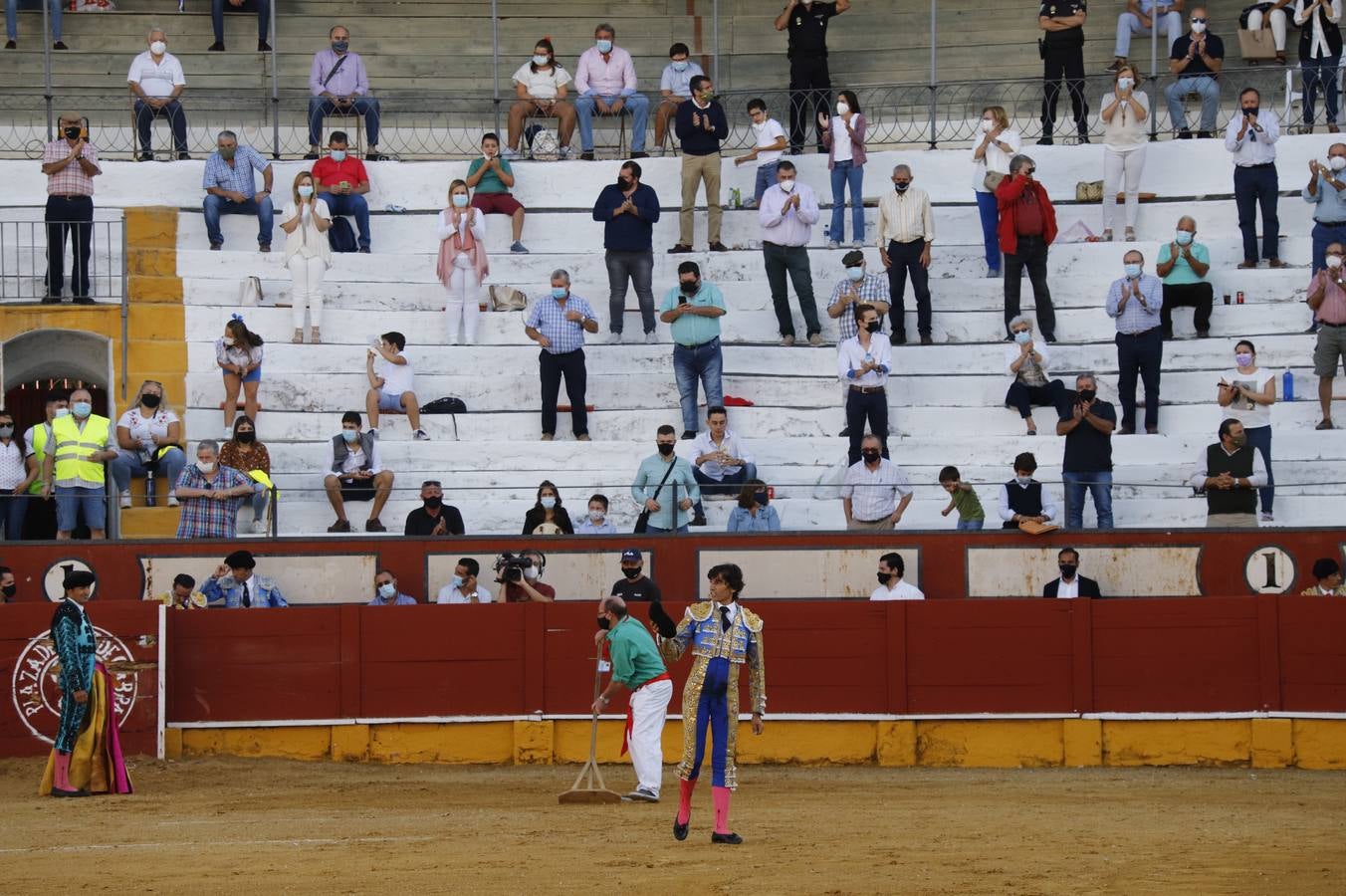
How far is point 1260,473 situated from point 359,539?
6.88 metres

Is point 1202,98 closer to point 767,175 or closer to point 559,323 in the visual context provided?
point 767,175

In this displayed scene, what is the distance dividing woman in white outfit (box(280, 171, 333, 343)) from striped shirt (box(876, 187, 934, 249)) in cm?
499

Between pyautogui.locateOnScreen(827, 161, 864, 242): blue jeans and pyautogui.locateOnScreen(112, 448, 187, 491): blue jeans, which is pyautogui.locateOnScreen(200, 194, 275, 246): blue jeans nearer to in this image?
pyautogui.locateOnScreen(112, 448, 187, 491): blue jeans

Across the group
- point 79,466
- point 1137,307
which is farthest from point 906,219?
point 79,466

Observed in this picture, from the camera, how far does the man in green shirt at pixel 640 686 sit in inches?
555

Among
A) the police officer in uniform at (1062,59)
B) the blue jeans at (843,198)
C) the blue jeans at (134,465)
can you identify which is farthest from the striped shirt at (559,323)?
the police officer in uniform at (1062,59)

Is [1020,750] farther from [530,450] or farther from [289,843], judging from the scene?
[289,843]

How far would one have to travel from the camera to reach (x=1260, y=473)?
58.3 feet

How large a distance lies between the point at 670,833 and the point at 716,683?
0.91m

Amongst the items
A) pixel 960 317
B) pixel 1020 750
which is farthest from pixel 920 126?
pixel 1020 750

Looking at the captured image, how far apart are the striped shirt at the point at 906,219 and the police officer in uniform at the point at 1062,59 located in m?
3.13

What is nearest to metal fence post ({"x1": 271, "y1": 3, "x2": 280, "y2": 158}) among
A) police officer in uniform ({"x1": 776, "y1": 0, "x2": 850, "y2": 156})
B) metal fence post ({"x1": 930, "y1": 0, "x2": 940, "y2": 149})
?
police officer in uniform ({"x1": 776, "y1": 0, "x2": 850, "y2": 156})

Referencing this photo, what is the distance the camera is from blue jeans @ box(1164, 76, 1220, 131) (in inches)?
915

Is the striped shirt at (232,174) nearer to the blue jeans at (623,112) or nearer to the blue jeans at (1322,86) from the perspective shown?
the blue jeans at (623,112)
